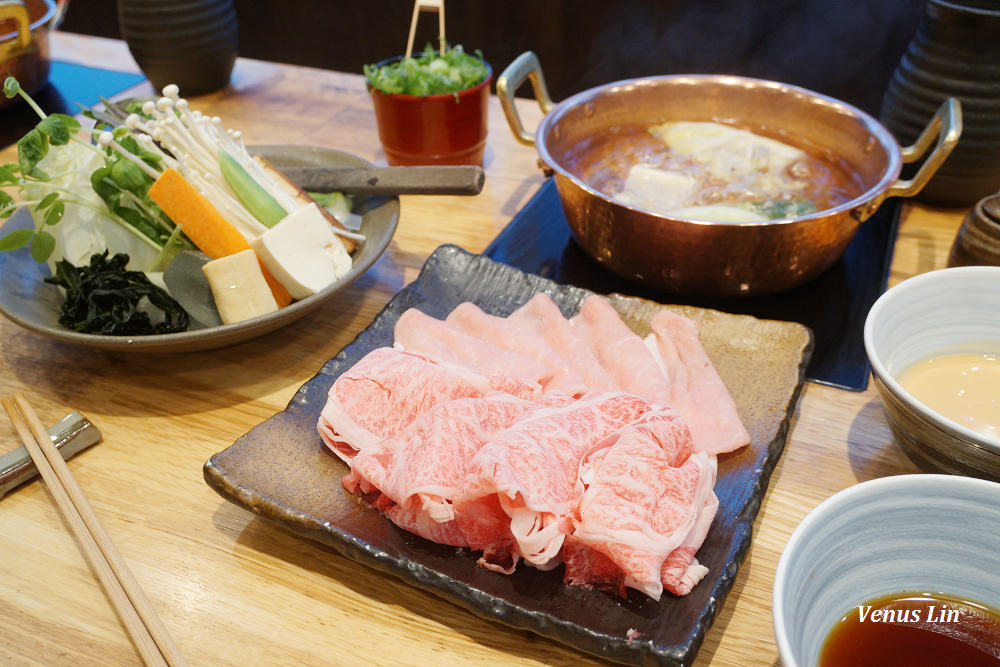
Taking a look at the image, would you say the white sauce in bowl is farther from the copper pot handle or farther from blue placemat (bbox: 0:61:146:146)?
blue placemat (bbox: 0:61:146:146)

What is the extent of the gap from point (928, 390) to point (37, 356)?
74.6 inches

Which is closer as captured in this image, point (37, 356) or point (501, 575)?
point (501, 575)

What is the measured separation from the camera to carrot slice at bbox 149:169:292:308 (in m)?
1.66

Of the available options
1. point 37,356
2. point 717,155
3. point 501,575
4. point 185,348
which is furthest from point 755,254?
point 37,356

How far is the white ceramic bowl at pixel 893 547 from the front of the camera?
91 centimetres

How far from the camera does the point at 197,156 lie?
5.92 ft

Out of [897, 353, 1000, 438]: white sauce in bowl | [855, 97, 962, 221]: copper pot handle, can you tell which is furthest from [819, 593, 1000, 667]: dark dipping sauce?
[855, 97, 962, 221]: copper pot handle

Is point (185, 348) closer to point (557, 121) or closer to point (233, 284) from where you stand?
point (233, 284)

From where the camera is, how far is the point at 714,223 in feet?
5.20

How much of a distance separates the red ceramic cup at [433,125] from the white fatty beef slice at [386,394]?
1125mm

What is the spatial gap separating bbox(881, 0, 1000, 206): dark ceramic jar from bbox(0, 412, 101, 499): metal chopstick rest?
2.21 m

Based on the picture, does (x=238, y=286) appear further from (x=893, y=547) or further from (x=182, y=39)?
(x=182, y=39)

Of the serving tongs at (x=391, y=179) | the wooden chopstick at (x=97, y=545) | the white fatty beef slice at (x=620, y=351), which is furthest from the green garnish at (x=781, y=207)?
the wooden chopstick at (x=97, y=545)

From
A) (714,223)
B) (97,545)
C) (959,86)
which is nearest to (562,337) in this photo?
(714,223)
